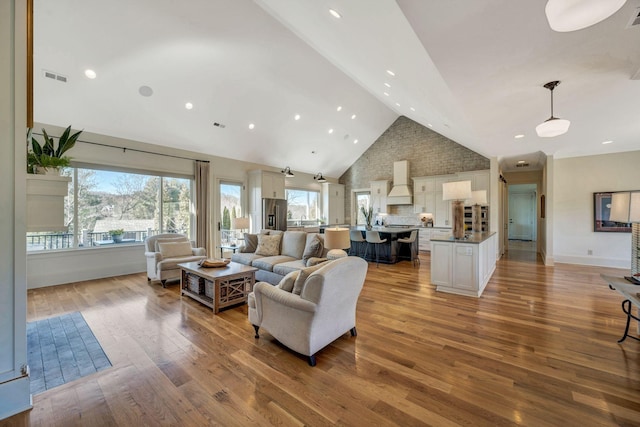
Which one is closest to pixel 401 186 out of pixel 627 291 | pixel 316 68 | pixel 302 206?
pixel 302 206

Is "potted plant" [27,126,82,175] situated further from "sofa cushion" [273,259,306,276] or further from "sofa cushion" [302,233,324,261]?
"sofa cushion" [302,233,324,261]

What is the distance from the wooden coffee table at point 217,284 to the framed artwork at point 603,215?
808 centimetres

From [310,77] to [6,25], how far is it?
494 cm

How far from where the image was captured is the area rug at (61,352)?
2.18 metres

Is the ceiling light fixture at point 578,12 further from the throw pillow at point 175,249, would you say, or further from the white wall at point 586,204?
the white wall at point 586,204

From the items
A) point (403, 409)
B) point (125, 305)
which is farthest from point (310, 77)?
point (403, 409)

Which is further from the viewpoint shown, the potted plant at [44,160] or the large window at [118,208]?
the large window at [118,208]

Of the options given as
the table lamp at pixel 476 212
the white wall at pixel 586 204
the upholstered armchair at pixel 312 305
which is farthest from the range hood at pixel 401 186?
the upholstered armchair at pixel 312 305

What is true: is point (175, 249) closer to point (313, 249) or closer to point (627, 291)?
point (313, 249)

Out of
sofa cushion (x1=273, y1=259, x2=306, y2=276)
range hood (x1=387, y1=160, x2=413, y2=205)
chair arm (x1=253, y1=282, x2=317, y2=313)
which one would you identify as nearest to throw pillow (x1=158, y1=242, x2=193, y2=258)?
sofa cushion (x1=273, y1=259, x2=306, y2=276)

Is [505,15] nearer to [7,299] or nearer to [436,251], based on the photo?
[436,251]

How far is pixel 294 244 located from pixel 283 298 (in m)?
2.59

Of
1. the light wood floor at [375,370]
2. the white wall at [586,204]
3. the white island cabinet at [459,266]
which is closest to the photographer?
the light wood floor at [375,370]

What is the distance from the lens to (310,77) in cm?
589
